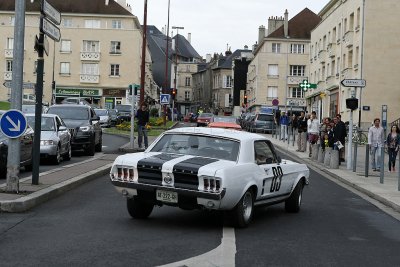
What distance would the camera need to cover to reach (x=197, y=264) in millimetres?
6375

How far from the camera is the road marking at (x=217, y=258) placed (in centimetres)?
638

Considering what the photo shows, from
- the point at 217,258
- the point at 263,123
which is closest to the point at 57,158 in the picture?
the point at 217,258

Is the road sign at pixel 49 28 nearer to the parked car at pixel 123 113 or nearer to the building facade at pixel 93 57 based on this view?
the parked car at pixel 123 113

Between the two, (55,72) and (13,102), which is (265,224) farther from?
(55,72)

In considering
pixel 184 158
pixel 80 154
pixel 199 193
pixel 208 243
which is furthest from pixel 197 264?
pixel 80 154

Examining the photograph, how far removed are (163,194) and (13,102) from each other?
13.0 feet

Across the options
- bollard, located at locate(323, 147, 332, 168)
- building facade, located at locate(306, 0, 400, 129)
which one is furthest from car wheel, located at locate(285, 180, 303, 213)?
building facade, located at locate(306, 0, 400, 129)

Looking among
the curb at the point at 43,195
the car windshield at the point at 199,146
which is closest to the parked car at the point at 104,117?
the curb at the point at 43,195

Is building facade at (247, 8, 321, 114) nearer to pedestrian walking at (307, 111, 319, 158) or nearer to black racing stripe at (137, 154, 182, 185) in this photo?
pedestrian walking at (307, 111, 319, 158)

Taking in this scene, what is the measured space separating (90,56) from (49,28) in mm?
66773

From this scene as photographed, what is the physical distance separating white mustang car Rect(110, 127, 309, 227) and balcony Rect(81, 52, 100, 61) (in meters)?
68.8

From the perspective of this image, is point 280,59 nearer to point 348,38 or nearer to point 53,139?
point 348,38

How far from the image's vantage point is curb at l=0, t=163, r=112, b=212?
31.2ft

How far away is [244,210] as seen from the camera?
8.73 meters
